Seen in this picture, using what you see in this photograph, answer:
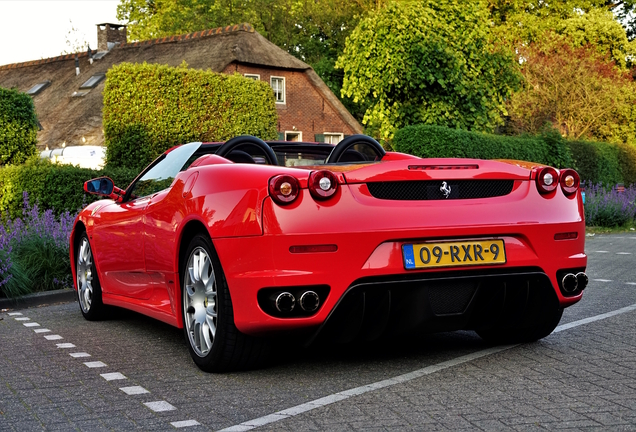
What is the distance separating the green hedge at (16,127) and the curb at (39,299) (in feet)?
32.1

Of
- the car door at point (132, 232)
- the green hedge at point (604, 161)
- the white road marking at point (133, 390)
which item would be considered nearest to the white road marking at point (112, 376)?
the white road marking at point (133, 390)

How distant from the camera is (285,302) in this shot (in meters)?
4.65

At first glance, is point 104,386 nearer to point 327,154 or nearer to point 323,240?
point 323,240

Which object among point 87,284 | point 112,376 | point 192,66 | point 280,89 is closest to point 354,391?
point 112,376

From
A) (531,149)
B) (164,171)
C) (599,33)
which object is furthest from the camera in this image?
(599,33)

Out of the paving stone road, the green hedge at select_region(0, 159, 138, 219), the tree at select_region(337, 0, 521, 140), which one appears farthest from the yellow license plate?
the tree at select_region(337, 0, 521, 140)

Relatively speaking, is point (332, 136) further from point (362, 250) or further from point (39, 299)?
point (362, 250)

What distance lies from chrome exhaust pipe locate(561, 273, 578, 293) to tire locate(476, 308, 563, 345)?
0.33 metres

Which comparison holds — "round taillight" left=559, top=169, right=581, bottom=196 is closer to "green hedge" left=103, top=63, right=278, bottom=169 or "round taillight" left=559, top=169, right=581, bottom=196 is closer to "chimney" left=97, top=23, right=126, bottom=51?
"green hedge" left=103, top=63, right=278, bottom=169

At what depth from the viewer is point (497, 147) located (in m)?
23.9

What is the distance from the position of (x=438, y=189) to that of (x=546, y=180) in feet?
2.39

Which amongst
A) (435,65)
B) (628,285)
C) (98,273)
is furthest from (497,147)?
(98,273)

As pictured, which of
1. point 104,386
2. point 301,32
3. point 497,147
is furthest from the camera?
point 301,32

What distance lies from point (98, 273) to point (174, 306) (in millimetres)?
1910
